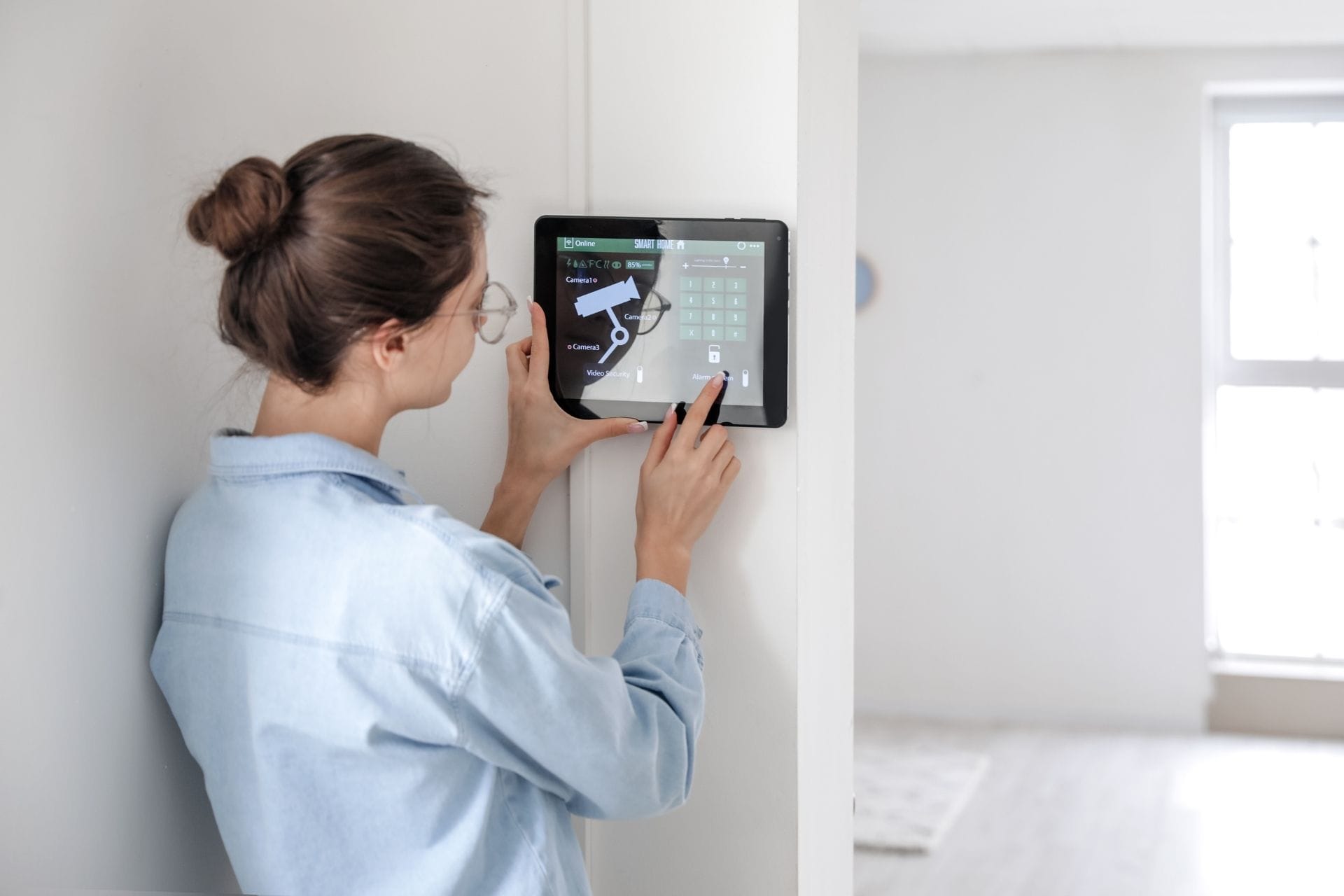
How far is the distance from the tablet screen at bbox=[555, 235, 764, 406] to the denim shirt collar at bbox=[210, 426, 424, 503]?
0.30 meters

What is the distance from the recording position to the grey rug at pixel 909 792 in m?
3.27

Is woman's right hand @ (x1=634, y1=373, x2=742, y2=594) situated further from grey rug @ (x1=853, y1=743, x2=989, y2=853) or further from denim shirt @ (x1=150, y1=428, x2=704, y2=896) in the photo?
grey rug @ (x1=853, y1=743, x2=989, y2=853)

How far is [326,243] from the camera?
0.80 m

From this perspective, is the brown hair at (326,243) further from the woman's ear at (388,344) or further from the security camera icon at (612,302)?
the security camera icon at (612,302)

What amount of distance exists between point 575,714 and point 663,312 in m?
0.42

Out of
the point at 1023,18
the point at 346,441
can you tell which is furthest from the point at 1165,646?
the point at 346,441

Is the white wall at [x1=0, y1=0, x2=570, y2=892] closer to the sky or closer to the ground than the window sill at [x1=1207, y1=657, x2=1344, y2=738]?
closer to the sky

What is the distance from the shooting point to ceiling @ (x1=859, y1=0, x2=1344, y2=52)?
11.8 ft

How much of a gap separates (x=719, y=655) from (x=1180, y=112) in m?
3.65

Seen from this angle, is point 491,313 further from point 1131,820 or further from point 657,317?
point 1131,820

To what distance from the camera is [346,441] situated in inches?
34.8

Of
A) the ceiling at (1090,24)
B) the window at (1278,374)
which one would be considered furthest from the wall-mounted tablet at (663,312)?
the window at (1278,374)

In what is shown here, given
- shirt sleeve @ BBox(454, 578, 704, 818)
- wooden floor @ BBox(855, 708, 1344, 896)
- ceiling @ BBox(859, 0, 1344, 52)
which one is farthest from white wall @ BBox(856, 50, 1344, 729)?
shirt sleeve @ BBox(454, 578, 704, 818)

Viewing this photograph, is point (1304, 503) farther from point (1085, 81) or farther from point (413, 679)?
point (413, 679)
